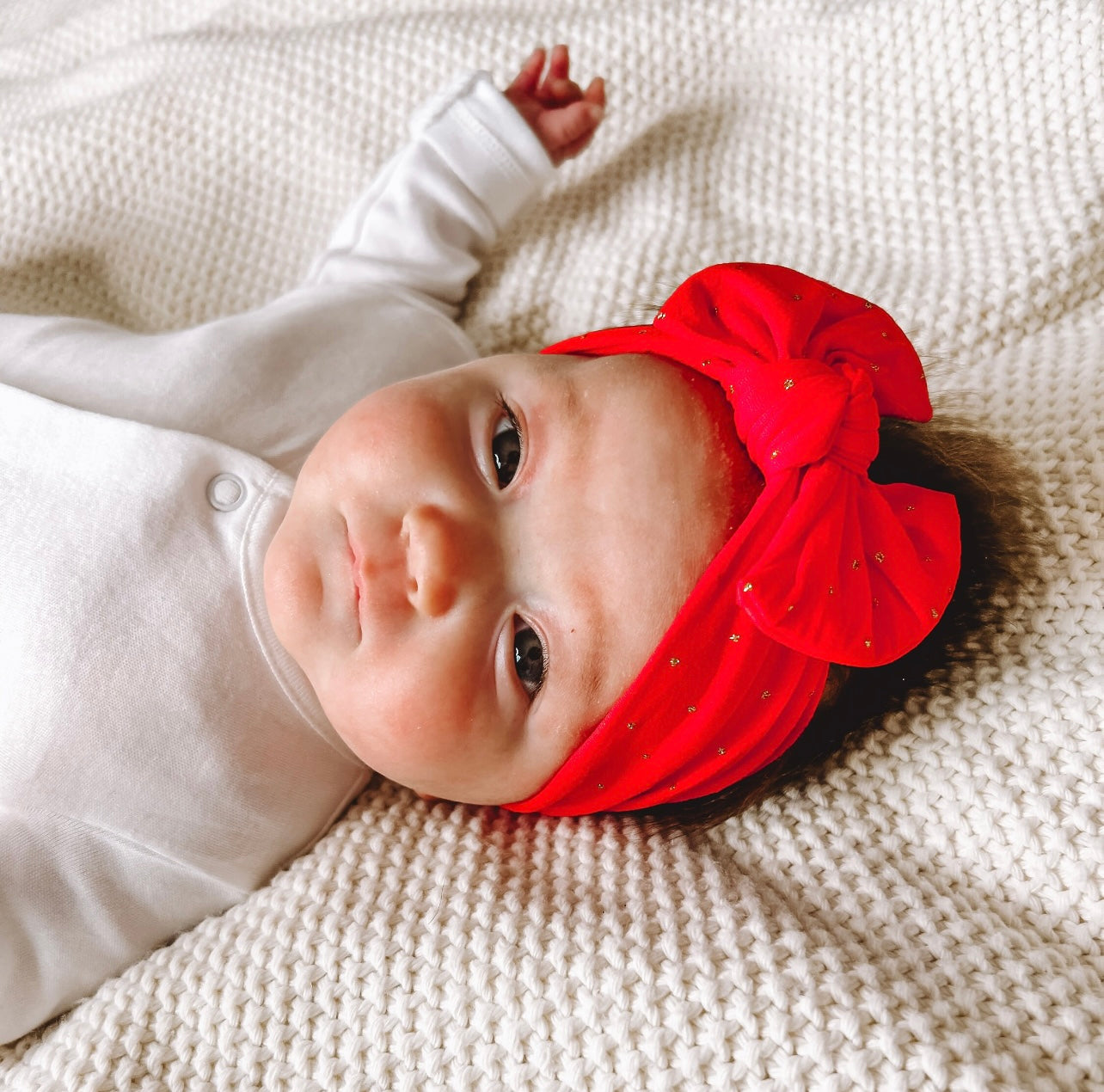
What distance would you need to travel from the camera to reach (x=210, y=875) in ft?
3.27

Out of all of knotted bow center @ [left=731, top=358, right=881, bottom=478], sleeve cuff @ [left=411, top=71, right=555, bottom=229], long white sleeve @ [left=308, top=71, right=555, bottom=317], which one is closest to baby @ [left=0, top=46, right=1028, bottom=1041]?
knotted bow center @ [left=731, top=358, right=881, bottom=478]

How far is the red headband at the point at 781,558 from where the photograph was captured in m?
0.79

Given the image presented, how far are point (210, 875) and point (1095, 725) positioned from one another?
33.5 inches

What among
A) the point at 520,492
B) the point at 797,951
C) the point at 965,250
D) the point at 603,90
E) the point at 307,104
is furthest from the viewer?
the point at 307,104

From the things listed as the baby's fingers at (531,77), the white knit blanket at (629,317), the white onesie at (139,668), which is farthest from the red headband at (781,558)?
the baby's fingers at (531,77)

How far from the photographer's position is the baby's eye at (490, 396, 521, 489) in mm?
916

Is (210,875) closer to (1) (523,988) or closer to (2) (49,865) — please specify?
(2) (49,865)

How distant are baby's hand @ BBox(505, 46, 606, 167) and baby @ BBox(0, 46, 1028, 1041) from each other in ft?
1.44

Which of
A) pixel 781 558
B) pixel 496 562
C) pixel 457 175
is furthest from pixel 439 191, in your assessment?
pixel 781 558

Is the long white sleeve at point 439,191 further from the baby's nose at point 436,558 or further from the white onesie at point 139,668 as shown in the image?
the baby's nose at point 436,558

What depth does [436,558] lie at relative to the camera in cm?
83

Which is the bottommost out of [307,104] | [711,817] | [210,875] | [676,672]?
[210,875]

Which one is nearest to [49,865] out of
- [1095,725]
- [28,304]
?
[28,304]

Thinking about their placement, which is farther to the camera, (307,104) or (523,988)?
(307,104)
